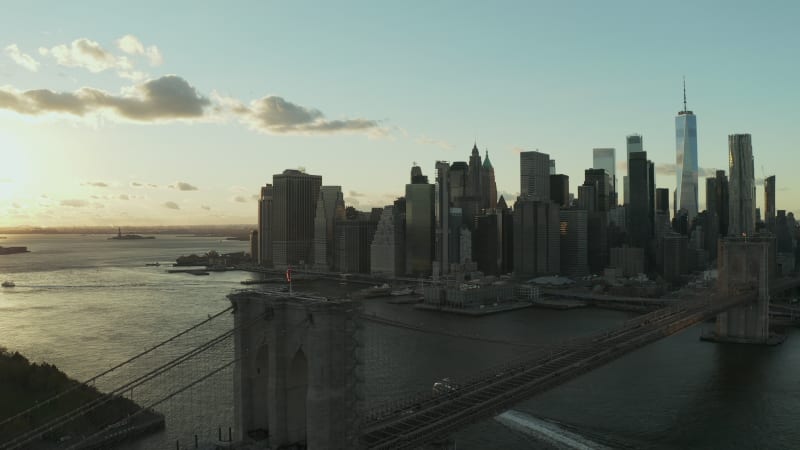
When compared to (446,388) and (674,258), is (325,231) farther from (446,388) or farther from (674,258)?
(446,388)

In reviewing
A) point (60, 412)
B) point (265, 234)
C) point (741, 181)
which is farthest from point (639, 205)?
point (60, 412)

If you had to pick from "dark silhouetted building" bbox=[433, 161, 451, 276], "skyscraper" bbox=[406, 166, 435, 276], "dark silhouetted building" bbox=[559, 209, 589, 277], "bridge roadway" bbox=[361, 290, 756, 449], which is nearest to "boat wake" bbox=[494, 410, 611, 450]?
"bridge roadway" bbox=[361, 290, 756, 449]

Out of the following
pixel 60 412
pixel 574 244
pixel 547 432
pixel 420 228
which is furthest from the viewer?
pixel 420 228

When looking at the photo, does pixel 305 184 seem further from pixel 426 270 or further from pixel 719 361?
pixel 719 361

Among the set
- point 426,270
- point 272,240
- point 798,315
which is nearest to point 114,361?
point 798,315

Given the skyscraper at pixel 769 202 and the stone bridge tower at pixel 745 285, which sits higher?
the skyscraper at pixel 769 202

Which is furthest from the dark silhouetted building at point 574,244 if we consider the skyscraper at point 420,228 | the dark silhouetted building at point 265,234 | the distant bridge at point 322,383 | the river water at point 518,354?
the distant bridge at point 322,383

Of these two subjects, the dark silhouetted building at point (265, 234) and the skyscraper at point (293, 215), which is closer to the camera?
the skyscraper at point (293, 215)

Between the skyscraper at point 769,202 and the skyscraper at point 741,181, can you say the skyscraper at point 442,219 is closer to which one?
the skyscraper at point 741,181
